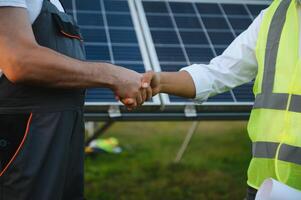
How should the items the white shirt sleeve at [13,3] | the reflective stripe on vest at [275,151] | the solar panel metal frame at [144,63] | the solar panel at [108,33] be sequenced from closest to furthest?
the white shirt sleeve at [13,3] < the reflective stripe on vest at [275,151] < the solar panel metal frame at [144,63] < the solar panel at [108,33]

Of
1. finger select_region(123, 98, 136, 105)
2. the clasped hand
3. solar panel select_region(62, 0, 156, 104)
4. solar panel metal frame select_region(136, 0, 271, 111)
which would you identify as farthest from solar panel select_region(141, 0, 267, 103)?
finger select_region(123, 98, 136, 105)

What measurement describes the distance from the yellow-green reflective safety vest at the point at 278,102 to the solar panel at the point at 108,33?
151cm

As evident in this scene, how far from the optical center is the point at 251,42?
279cm

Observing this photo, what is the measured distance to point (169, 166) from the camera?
7.05m

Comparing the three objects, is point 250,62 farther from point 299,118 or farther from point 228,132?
point 228,132

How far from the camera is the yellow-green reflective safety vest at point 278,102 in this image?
244 cm

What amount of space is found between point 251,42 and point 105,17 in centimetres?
214

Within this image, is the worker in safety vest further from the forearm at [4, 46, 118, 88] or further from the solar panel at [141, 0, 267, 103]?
the solar panel at [141, 0, 267, 103]

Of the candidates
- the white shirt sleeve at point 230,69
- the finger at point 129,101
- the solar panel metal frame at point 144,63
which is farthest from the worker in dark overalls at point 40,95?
the solar panel metal frame at point 144,63

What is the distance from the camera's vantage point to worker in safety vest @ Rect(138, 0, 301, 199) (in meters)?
2.45

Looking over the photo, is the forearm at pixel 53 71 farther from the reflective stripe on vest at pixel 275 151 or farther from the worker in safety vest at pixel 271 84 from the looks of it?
the reflective stripe on vest at pixel 275 151

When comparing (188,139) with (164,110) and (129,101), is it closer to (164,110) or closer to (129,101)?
(164,110)

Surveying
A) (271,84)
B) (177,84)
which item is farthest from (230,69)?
(271,84)

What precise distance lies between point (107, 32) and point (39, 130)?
A: 7.78 feet
